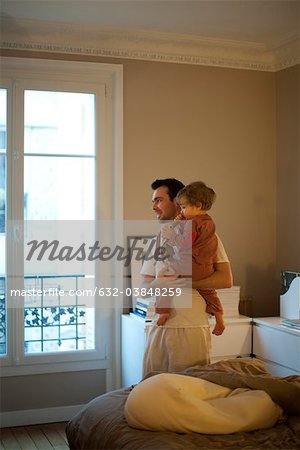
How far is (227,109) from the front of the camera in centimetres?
440

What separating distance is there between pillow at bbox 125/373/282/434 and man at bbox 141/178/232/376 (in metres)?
0.35

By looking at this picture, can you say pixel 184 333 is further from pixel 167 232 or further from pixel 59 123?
pixel 59 123

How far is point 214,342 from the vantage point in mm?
3750

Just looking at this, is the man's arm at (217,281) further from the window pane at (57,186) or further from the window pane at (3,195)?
the window pane at (3,195)

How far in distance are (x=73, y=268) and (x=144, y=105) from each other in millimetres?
1241

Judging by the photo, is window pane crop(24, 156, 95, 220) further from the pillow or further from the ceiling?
the pillow

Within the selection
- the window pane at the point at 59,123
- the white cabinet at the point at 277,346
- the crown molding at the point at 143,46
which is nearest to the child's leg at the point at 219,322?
the white cabinet at the point at 277,346

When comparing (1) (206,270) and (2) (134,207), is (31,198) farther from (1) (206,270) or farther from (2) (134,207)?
(1) (206,270)

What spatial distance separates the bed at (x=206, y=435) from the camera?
210cm

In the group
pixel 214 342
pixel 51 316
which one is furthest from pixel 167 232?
pixel 51 316

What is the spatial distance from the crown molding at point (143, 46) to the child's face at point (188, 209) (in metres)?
1.80

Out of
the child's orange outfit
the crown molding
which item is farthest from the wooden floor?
the crown molding

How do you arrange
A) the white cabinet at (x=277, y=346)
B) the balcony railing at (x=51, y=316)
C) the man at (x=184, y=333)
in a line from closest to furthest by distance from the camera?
the man at (x=184, y=333)
the white cabinet at (x=277, y=346)
the balcony railing at (x=51, y=316)

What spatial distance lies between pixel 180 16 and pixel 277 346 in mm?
2141
